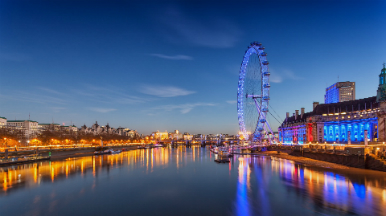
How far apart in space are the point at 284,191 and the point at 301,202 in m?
4.57

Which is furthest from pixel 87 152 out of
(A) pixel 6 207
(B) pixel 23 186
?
(A) pixel 6 207

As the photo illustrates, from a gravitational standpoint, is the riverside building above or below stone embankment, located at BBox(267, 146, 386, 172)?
above

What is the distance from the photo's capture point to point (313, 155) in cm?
5388

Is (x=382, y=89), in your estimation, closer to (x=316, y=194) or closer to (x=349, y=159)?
(x=349, y=159)

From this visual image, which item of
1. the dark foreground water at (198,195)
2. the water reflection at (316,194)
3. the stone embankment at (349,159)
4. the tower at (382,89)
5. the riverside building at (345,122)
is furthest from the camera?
the riverside building at (345,122)

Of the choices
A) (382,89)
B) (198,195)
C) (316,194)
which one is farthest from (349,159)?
(198,195)

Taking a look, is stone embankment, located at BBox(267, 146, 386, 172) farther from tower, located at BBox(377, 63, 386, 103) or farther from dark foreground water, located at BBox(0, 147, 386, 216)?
tower, located at BBox(377, 63, 386, 103)

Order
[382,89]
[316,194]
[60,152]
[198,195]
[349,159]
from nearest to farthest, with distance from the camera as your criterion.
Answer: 1. [316,194]
2. [198,195]
3. [349,159]
4. [382,89]
5. [60,152]

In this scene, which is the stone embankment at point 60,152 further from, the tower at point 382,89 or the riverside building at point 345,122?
the tower at point 382,89

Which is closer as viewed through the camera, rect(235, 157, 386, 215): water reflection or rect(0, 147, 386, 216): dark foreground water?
rect(235, 157, 386, 215): water reflection

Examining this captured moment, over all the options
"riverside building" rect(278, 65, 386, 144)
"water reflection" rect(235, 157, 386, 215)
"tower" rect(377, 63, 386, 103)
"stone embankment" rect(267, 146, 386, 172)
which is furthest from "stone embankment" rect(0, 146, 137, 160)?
"tower" rect(377, 63, 386, 103)

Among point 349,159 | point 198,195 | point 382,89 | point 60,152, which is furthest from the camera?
point 60,152

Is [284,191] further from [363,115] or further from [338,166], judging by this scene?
[363,115]

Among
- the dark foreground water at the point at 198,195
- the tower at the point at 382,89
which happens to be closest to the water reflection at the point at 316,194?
the dark foreground water at the point at 198,195
